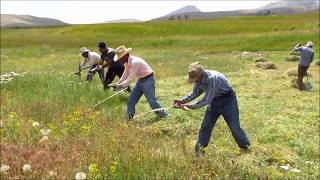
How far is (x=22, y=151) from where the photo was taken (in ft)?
31.6

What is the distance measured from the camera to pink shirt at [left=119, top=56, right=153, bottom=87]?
1416 cm

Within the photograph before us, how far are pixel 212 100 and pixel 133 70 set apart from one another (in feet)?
12.4

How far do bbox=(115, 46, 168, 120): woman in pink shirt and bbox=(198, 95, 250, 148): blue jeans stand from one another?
338 centimetres

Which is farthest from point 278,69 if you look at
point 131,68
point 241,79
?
point 131,68

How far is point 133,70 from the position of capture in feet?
46.6

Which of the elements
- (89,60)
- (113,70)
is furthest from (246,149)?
(89,60)

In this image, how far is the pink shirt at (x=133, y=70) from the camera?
14.2 meters

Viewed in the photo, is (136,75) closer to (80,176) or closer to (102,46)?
(102,46)

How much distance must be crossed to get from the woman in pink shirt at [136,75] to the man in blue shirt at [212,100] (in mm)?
3270

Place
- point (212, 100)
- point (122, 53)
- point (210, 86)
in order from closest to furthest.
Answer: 1. point (210, 86)
2. point (212, 100)
3. point (122, 53)

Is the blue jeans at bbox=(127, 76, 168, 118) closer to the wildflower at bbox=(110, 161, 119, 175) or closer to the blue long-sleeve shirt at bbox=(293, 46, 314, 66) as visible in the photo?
the wildflower at bbox=(110, 161, 119, 175)

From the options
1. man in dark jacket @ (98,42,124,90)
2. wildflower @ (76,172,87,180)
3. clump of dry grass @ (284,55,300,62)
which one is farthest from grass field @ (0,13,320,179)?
clump of dry grass @ (284,55,300,62)

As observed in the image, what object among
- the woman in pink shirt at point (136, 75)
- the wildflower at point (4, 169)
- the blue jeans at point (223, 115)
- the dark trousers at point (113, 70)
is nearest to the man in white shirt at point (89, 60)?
the dark trousers at point (113, 70)

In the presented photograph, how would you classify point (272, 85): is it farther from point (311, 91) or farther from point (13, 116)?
point (13, 116)
